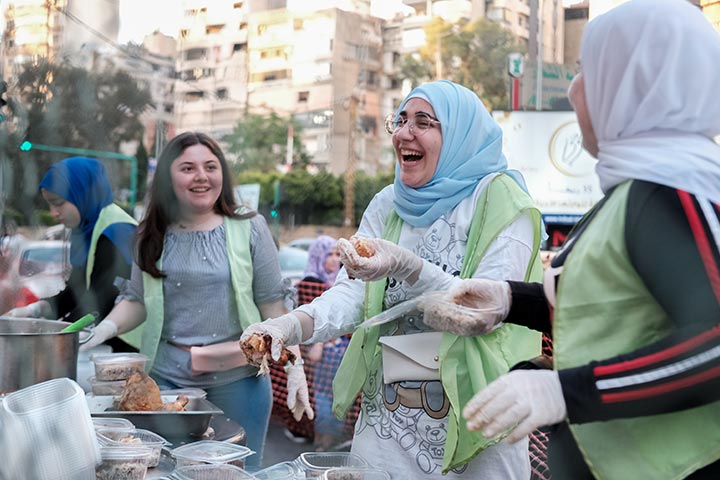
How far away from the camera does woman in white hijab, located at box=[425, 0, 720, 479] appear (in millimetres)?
947

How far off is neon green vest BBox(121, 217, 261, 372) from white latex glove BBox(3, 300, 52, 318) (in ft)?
2.05

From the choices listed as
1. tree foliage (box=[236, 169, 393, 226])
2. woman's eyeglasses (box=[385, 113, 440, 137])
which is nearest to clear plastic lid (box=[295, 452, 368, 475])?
woman's eyeglasses (box=[385, 113, 440, 137])

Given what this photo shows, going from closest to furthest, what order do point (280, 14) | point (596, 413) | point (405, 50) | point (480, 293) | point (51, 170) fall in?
point (596, 413), point (480, 293), point (51, 170), point (280, 14), point (405, 50)

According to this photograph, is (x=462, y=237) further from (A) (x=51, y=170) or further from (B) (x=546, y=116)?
(B) (x=546, y=116)

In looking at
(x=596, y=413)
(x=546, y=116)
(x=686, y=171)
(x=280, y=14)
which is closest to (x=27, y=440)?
(x=596, y=413)

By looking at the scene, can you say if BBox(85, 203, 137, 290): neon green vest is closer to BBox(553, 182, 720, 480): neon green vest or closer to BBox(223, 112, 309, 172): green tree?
BBox(553, 182, 720, 480): neon green vest

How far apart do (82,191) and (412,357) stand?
2.10 meters

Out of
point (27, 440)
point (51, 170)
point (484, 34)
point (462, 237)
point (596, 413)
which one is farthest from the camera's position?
point (484, 34)

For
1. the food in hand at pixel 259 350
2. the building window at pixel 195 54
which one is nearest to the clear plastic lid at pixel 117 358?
the food in hand at pixel 259 350

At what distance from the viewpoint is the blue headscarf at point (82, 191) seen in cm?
324

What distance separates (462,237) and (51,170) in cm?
238

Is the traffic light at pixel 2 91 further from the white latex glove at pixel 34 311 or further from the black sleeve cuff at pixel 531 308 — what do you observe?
the black sleeve cuff at pixel 531 308

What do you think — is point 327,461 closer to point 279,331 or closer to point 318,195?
point 279,331

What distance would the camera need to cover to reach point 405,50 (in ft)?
63.2
